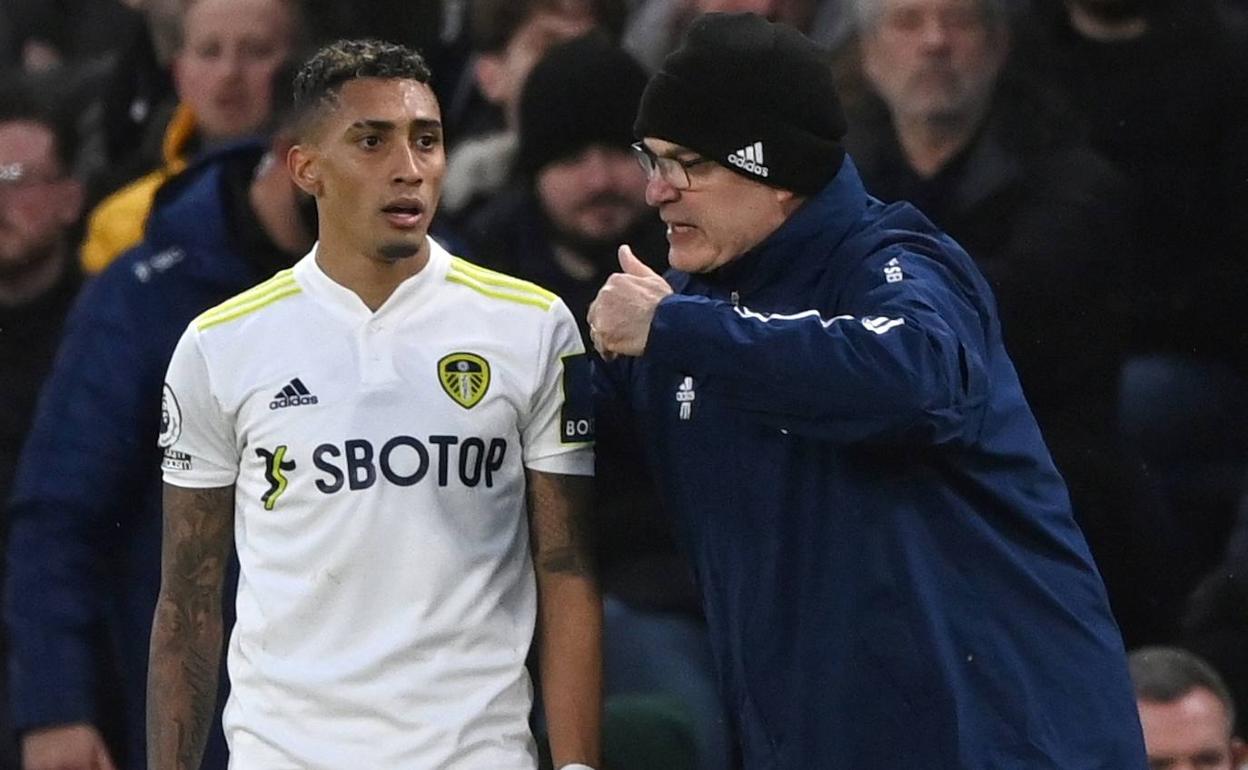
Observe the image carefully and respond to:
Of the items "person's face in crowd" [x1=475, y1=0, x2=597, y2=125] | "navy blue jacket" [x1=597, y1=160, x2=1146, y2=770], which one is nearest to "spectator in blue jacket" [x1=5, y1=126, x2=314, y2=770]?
"person's face in crowd" [x1=475, y1=0, x2=597, y2=125]

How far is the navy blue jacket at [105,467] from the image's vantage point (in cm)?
546

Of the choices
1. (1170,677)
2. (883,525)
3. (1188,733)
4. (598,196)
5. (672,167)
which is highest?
(672,167)

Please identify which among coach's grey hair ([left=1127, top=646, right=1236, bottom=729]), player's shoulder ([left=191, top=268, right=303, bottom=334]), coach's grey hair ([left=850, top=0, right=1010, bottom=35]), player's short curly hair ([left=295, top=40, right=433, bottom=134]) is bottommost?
coach's grey hair ([left=1127, top=646, right=1236, bottom=729])

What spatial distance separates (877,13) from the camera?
5922 mm

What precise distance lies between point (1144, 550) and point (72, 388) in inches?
93.1

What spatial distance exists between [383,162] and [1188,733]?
227cm

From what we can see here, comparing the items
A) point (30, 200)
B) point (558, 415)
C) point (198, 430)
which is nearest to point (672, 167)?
point (558, 415)

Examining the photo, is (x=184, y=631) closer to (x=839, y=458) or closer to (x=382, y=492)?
(x=382, y=492)

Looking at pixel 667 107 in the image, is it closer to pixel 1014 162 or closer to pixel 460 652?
pixel 460 652

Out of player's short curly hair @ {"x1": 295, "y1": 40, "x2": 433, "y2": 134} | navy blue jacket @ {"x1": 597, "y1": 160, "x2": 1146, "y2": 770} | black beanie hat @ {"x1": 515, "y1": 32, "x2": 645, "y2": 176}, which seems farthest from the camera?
black beanie hat @ {"x1": 515, "y1": 32, "x2": 645, "y2": 176}

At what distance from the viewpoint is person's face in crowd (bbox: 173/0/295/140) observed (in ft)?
20.8

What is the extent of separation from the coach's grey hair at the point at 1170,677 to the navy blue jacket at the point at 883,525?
139cm

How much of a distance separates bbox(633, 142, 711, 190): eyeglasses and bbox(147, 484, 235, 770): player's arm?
2.93 feet

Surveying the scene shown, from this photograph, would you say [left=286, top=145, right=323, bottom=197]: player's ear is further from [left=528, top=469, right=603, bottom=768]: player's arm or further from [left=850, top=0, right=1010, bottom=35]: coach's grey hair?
[left=850, top=0, right=1010, bottom=35]: coach's grey hair
